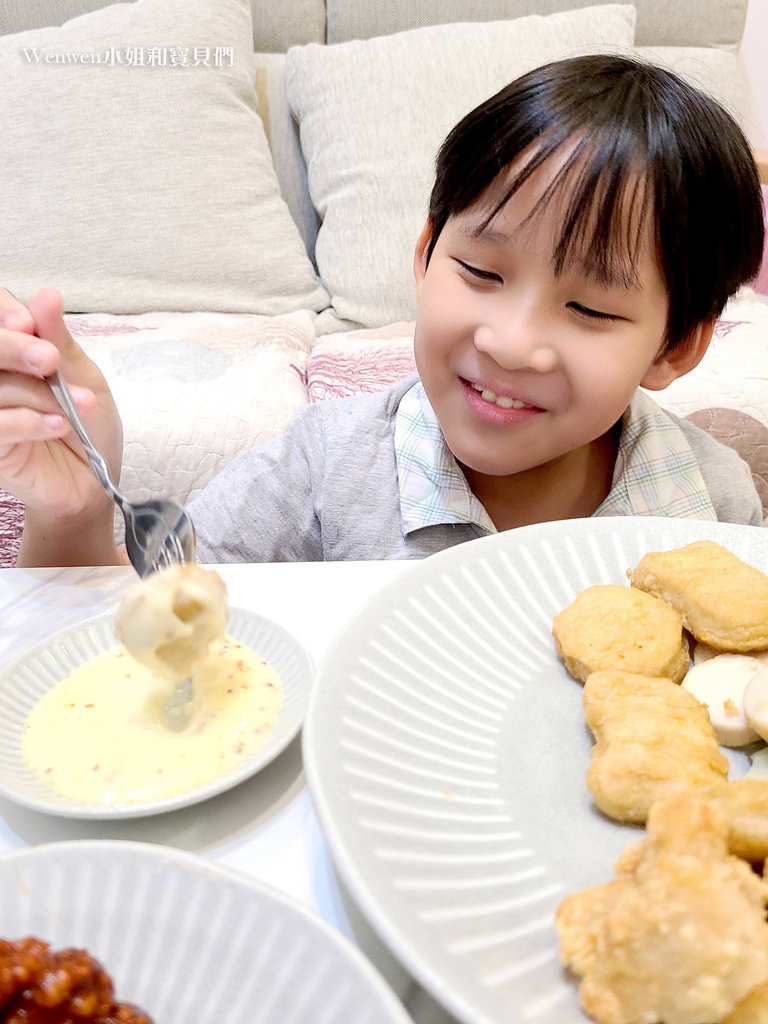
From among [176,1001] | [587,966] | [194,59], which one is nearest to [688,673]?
[587,966]

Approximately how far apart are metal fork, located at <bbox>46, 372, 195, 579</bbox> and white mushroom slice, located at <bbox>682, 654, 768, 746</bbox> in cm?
45

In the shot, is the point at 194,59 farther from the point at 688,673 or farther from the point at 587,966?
the point at 587,966

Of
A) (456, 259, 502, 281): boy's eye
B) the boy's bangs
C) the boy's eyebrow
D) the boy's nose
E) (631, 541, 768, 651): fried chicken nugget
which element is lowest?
(631, 541, 768, 651): fried chicken nugget

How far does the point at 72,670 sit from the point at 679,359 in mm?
834

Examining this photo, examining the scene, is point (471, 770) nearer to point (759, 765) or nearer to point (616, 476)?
point (759, 765)

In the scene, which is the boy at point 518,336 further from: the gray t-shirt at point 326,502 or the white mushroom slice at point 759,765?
Result: the white mushroom slice at point 759,765

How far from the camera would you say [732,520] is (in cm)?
118

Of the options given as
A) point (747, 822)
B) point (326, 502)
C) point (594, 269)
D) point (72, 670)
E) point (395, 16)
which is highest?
point (395, 16)

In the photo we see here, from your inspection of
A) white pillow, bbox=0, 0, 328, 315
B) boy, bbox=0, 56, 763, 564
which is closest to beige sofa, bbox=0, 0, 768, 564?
white pillow, bbox=0, 0, 328, 315

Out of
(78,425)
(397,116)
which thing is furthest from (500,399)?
(397,116)

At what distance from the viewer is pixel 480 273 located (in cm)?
88

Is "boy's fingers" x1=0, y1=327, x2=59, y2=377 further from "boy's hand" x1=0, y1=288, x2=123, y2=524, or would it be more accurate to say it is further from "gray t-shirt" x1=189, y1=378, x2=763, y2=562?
"gray t-shirt" x1=189, y1=378, x2=763, y2=562

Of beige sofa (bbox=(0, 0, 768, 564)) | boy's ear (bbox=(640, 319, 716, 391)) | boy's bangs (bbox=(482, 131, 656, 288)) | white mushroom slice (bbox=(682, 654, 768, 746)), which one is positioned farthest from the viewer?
beige sofa (bbox=(0, 0, 768, 564))

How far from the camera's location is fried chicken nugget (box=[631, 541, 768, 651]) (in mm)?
639
